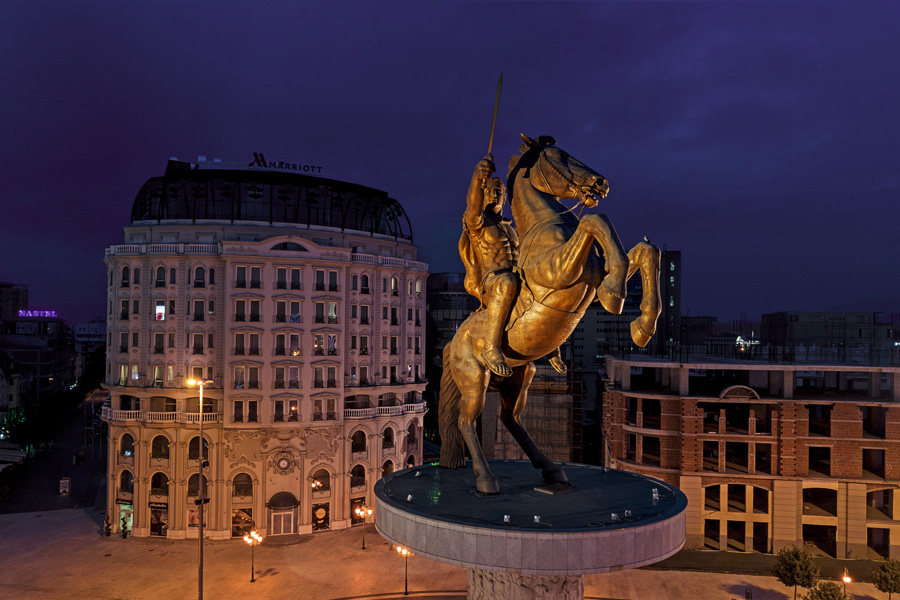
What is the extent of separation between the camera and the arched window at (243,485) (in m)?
46.3

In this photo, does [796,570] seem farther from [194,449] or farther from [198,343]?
[198,343]

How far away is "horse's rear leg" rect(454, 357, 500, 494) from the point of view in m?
16.1

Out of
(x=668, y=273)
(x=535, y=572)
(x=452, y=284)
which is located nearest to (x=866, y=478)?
(x=535, y=572)

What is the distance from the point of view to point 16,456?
154ft

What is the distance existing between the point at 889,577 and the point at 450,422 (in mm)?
29816

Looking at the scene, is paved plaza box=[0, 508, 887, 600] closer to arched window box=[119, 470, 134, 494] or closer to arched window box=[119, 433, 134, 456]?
arched window box=[119, 470, 134, 494]

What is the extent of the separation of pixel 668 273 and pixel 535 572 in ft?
427

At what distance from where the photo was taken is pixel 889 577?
32.9 meters

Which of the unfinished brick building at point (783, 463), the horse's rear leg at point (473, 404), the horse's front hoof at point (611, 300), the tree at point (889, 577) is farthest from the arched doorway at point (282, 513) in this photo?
the horse's front hoof at point (611, 300)

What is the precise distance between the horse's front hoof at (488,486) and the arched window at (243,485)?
35.5m

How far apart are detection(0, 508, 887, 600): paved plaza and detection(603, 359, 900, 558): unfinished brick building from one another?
4487 mm

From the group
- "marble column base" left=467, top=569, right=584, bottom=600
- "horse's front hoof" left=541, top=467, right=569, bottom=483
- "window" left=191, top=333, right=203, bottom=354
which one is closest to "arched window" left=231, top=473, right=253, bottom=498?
"window" left=191, top=333, right=203, bottom=354

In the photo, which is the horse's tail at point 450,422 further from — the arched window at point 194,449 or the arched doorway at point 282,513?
the arched window at point 194,449

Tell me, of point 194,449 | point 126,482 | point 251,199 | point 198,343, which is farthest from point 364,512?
point 251,199
